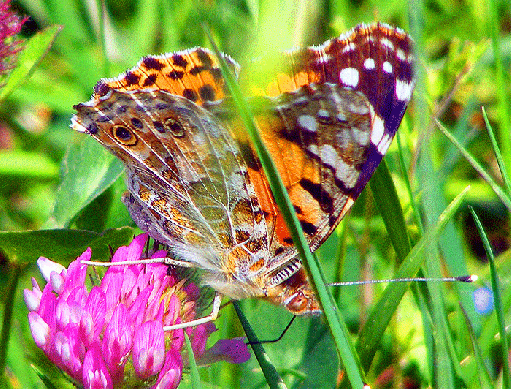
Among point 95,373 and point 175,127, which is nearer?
point 95,373

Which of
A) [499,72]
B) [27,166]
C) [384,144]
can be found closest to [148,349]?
[384,144]

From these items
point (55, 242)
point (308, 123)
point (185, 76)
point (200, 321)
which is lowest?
point (200, 321)

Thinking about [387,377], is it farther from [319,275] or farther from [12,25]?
[12,25]

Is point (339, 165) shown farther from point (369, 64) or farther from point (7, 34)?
point (7, 34)

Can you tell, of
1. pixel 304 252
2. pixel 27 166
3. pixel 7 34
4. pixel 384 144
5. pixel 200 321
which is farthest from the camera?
pixel 27 166

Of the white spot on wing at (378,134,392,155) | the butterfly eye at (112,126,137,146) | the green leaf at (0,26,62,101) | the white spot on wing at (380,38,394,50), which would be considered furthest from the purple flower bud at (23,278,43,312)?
the white spot on wing at (380,38,394,50)

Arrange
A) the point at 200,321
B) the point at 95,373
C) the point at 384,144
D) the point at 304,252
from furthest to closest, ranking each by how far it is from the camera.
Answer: the point at 384,144, the point at 200,321, the point at 95,373, the point at 304,252

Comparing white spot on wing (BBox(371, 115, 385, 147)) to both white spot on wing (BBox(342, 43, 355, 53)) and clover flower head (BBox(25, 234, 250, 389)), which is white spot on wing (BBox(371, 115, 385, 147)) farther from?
clover flower head (BBox(25, 234, 250, 389))

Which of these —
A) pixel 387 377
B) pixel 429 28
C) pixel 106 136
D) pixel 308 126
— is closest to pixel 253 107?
pixel 308 126
